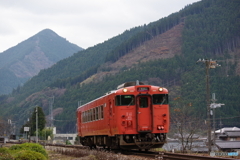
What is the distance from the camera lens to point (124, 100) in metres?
26.4

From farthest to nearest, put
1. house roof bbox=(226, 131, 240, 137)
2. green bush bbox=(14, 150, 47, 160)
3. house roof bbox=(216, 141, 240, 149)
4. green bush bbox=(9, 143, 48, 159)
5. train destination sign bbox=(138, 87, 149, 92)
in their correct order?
house roof bbox=(226, 131, 240, 137), house roof bbox=(216, 141, 240, 149), green bush bbox=(9, 143, 48, 159), train destination sign bbox=(138, 87, 149, 92), green bush bbox=(14, 150, 47, 160)

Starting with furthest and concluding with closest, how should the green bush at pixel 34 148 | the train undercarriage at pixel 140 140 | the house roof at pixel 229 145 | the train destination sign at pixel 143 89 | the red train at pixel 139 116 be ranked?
1. the house roof at pixel 229 145
2. the green bush at pixel 34 148
3. the train destination sign at pixel 143 89
4. the train undercarriage at pixel 140 140
5. the red train at pixel 139 116

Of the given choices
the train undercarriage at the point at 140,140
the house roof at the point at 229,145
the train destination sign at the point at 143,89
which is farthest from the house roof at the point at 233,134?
the train destination sign at the point at 143,89

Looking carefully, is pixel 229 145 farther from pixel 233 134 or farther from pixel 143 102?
pixel 143 102

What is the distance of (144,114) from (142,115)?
0.47 feet

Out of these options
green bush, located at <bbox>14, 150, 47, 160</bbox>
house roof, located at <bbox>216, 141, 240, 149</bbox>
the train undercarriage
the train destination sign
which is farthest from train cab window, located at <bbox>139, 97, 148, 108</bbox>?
house roof, located at <bbox>216, 141, 240, 149</bbox>

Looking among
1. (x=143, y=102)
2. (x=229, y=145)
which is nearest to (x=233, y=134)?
(x=229, y=145)

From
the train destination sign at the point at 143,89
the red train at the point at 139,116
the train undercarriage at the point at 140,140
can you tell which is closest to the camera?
the red train at the point at 139,116

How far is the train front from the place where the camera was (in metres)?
26.0

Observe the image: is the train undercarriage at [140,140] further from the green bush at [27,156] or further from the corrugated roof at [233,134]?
the corrugated roof at [233,134]

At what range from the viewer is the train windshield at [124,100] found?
26.3 m

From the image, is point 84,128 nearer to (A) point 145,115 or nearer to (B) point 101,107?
(B) point 101,107

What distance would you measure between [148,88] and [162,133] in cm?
289

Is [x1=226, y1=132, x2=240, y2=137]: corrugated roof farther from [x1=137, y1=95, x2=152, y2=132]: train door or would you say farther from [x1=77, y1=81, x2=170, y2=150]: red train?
[x1=137, y1=95, x2=152, y2=132]: train door
